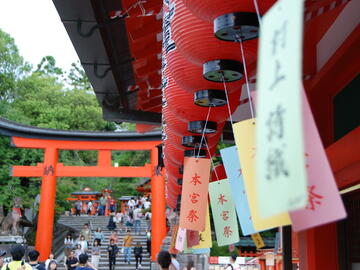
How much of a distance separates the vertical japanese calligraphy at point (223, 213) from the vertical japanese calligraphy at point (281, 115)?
295 centimetres

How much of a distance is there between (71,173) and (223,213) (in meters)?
17.5

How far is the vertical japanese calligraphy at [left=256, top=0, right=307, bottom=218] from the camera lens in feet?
4.58

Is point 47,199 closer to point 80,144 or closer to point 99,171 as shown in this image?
point 99,171

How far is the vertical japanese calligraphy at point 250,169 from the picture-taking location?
2.29m

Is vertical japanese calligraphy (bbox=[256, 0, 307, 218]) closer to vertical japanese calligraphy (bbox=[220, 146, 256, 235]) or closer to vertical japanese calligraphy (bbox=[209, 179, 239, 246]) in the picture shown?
vertical japanese calligraphy (bbox=[220, 146, 256, 235])

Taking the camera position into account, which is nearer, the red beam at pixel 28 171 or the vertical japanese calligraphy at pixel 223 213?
the vertical japanese calligraphy at pixel 223 213

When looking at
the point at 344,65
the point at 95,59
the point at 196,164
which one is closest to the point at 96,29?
the point at 95,59

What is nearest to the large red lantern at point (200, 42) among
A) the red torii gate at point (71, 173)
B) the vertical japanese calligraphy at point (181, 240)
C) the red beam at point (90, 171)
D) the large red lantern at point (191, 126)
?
the large red lantern at point (191, 126)

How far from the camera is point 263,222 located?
2.41 m

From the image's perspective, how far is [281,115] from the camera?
1.47 m

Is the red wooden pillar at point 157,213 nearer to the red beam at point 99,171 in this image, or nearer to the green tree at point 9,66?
the red beam at point 99,171

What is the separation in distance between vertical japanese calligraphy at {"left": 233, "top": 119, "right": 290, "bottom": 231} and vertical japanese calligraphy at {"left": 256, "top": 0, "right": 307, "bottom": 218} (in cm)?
76

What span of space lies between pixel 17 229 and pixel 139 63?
21558 millimetres

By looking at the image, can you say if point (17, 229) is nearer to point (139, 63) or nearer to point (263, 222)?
point (139, 63)
